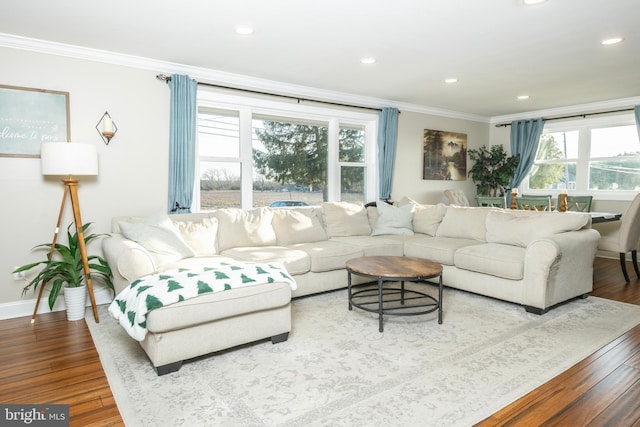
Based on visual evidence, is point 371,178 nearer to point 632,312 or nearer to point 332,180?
point 332,180

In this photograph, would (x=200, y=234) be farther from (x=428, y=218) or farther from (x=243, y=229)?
(x=428, y=218)

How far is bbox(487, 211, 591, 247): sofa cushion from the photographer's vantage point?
3.59 m

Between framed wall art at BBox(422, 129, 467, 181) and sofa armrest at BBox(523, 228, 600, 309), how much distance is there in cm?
314

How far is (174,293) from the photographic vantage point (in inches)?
89.2

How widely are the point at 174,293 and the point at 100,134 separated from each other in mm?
2282

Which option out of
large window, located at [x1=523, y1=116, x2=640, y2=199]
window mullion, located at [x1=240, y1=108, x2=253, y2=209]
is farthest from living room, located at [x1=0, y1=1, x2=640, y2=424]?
large window, located at [x1=523, y1=116, x2=640, y2=199]

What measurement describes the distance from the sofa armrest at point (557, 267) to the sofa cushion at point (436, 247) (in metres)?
0.78

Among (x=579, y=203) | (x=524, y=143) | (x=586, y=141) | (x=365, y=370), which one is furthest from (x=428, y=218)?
(x=586, y=141)

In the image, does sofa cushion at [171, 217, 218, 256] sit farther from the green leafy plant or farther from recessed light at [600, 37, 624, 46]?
recessed light at [600, 37, 624, 46]

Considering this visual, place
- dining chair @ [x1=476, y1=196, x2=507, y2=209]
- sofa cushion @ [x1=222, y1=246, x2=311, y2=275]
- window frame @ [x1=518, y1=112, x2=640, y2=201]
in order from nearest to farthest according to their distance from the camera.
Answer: sofa cushion @ [x1=222, y1=246, x2=311, y2=275]
dining chair @ [x1=476, y1=196, x2=507, y2=209]
window frame @ [x1=518, y1=112, x2=640, y2=201]

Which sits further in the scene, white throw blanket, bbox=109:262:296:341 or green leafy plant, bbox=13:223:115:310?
green leafy plant, bbox=13:223:115:310

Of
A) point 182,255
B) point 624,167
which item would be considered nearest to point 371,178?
point 182,255

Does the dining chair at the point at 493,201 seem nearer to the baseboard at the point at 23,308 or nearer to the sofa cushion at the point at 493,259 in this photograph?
the sofa cushion at the point at 493,259

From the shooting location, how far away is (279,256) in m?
3.58
